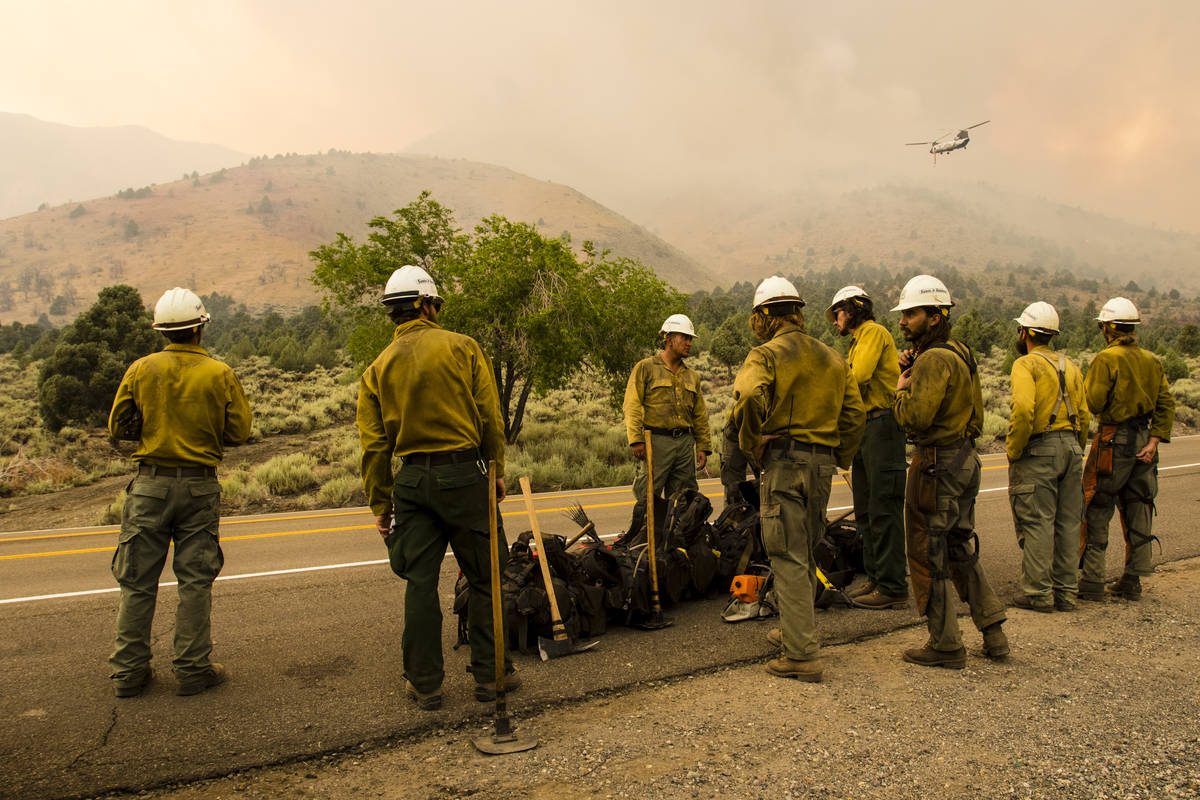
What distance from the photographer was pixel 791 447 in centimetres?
454

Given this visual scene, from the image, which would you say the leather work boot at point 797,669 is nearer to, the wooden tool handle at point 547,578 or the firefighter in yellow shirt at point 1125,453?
the wooden tool handle at point 547,578

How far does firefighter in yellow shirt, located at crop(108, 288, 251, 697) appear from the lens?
14.0ft

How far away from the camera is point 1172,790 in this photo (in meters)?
3.10

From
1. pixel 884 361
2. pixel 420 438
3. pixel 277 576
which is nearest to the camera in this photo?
pixel 420 438

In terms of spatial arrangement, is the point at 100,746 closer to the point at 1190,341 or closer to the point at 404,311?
the point at 404,311

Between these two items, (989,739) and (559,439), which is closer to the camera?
(989,739)

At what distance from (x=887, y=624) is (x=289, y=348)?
129ft

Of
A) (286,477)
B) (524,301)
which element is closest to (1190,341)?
(524,301)

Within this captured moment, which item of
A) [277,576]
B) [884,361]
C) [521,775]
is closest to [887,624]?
[884,361]

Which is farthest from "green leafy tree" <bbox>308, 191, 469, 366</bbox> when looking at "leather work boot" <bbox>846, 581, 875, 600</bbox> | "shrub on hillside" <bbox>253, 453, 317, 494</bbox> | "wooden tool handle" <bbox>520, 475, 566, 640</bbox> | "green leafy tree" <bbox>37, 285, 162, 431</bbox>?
"leather work boot" <bbox>846, 581, 875, 600</bbox>

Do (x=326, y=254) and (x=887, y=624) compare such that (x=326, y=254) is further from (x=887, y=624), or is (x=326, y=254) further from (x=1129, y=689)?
(x=1129, y=689)

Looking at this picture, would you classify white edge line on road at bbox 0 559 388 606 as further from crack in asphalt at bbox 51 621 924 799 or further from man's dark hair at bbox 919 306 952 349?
man's dark hair at bbox 919 306 952 349

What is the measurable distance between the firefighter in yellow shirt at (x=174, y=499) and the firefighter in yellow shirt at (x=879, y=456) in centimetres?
450

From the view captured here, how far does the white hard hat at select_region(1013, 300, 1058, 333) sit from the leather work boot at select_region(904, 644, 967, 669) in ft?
8.78
